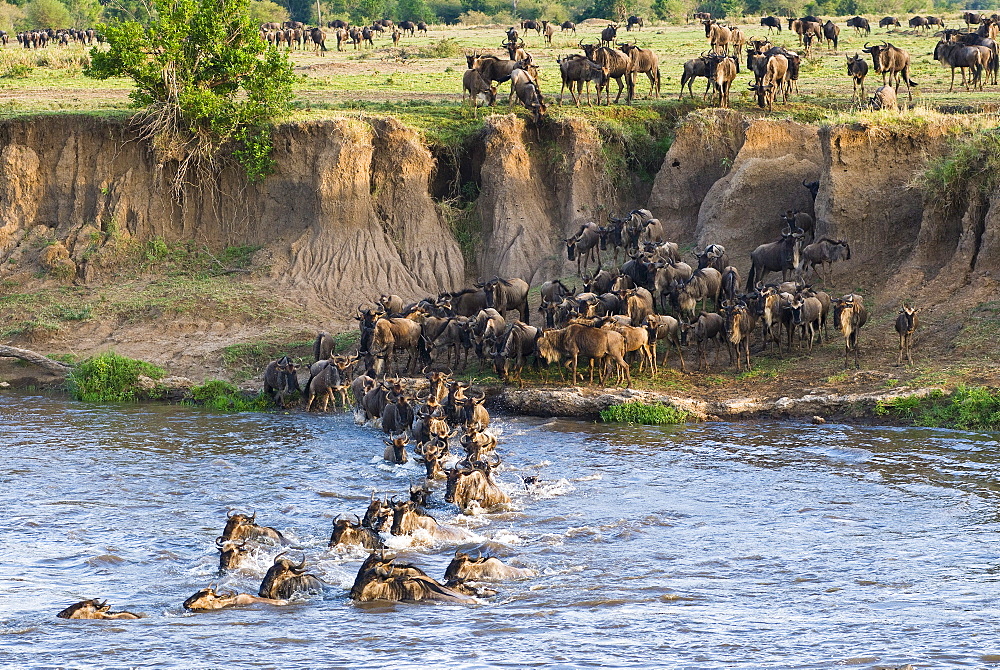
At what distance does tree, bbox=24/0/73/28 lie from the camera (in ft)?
245

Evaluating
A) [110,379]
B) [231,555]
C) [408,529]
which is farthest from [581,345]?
[110,379]

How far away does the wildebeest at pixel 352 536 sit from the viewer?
553 inches

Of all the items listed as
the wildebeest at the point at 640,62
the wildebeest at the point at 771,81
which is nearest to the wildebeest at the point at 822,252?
the wildebeest at the point at 771,81

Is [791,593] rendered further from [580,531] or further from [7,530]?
[7,530]

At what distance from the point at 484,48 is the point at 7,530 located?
1481 inches

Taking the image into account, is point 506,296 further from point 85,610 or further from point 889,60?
point 85,610

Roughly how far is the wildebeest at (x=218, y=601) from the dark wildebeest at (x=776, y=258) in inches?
530

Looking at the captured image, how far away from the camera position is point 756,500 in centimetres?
1591

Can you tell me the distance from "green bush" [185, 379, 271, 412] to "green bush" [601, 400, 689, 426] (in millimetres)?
5916

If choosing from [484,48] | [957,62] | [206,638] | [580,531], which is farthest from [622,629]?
[484,48]

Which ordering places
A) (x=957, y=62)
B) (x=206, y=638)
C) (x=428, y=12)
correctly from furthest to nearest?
(x=428, y=12), (x=957, y=62), (x=206, y=638)

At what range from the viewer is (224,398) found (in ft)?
73.4

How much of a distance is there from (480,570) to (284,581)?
1.94 meters

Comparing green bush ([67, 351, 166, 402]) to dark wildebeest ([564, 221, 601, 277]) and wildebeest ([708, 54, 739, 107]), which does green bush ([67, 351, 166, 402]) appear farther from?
wildebeest ([708, 54, 739, 107])
